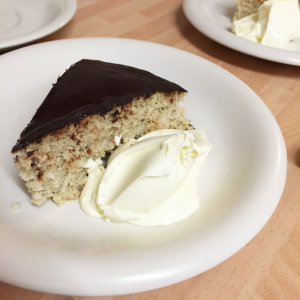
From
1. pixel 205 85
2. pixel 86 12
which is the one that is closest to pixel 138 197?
pixel 205 85

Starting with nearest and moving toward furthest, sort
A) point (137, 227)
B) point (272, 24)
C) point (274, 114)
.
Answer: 1. point (137, 227)
2. point (274, 114)
3. point (272, 24)

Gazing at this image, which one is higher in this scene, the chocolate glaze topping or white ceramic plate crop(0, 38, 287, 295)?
the chocolate glaze topping

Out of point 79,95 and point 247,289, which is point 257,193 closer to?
point 247,289

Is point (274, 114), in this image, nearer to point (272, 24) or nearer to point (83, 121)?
point (272, 24)

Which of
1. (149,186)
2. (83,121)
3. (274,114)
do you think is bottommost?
(274,114)

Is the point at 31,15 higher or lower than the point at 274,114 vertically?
higher

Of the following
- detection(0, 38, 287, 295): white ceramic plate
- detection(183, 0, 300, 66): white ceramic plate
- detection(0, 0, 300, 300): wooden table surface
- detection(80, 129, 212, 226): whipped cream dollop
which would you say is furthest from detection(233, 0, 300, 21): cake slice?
detection(80, 129, 212, 226): whipped cream dollop

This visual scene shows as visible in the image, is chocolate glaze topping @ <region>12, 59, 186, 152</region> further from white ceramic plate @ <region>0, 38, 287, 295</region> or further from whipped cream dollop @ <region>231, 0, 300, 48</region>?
whipped cream dollop @ <region>231, 0, 300, 48</region>

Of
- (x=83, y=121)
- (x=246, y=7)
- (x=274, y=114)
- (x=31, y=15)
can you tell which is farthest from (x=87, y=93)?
(x=246, y=7)
